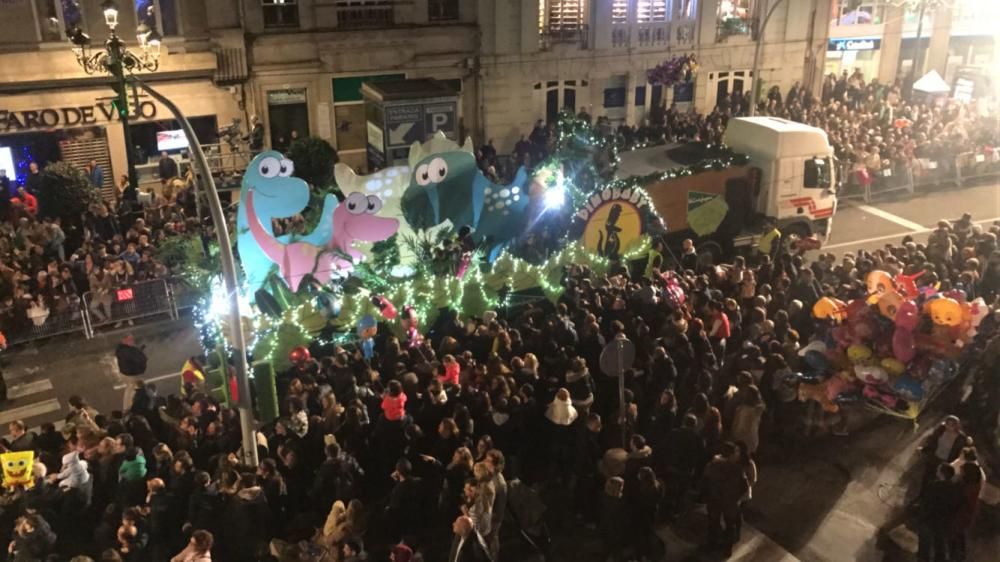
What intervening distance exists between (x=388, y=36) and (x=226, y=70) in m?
4.39

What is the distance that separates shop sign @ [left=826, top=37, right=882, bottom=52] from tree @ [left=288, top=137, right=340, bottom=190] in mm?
20711

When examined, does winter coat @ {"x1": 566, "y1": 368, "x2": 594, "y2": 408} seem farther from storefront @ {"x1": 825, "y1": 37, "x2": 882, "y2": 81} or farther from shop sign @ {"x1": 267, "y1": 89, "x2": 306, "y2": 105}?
storefront @ {"x1": 825, "y1": 37, "x2": 882, "y2": 81}

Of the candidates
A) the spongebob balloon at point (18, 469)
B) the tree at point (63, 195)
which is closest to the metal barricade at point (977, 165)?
the tree at point (63, 195)

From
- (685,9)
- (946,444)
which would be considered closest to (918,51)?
(685,9)

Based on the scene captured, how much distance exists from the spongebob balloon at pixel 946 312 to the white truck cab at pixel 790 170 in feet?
22.4

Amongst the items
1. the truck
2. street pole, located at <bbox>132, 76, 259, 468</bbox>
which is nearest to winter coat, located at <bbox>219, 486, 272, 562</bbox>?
street pole, located at <bbox>132, 76, 259, 468</bbox>

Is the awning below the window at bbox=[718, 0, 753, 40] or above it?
below

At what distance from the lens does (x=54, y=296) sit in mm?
15656

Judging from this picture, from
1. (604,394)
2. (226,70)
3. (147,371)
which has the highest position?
(226,70)

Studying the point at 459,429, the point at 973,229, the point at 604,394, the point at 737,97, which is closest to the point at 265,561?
the point at 459,429

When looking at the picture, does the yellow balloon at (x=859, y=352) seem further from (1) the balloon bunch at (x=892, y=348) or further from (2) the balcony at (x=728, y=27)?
(2) the balcony at (x=728, y=27)

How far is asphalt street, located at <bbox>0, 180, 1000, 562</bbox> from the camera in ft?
33.6

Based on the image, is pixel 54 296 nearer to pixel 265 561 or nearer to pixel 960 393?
pixel 265 561

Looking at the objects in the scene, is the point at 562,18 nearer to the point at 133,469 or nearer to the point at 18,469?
the point at 133,469
